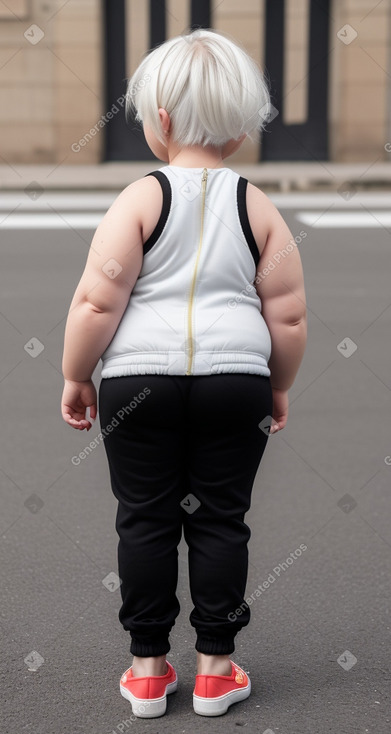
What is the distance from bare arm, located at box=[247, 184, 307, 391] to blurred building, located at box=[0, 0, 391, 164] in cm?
1597

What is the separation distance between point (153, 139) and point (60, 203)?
39.2 ft

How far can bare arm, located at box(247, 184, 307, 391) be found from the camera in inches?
97.9

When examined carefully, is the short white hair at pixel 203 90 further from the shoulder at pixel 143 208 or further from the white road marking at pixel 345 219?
the white road marking at pixel 345 219

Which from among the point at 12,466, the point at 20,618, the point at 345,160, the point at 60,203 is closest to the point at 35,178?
the point at 60,203

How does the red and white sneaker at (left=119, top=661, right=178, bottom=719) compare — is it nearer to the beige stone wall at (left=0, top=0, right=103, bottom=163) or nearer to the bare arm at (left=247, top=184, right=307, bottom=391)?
the bare arm at (left=247, top=184, right=307, bottom=391)

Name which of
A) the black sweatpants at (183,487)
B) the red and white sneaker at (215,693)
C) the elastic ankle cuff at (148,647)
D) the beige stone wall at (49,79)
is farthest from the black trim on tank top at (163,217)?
the beige stone wall at (49,79)

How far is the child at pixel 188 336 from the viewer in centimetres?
241

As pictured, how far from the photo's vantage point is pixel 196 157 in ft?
8.16

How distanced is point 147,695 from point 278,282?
0.98 metres

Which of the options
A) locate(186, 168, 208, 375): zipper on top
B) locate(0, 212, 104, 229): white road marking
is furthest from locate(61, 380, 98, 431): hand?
locate(0, 212, 104, 229): white road marking

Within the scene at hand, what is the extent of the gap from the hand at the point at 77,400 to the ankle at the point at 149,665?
549 mm

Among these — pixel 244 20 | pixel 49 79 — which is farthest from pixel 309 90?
pixel 49 79

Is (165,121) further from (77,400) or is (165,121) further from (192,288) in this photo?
(77,400)

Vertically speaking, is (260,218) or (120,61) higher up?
(260,218)
